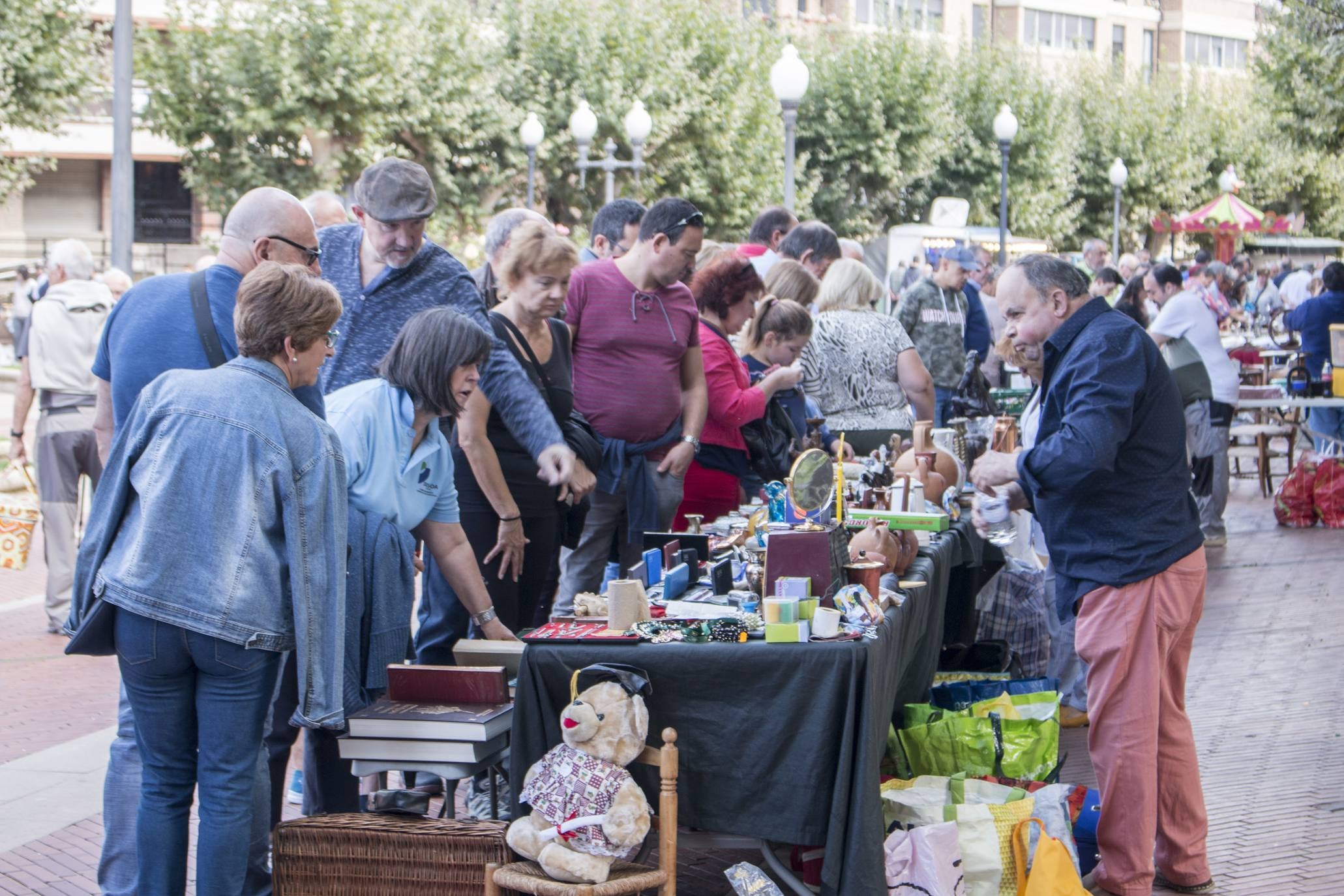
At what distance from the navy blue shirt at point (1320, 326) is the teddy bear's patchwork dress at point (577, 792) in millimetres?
9842

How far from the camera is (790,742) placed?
3453mm

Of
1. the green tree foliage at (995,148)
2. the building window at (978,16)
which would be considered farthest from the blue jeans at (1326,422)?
the building window at (978,16)

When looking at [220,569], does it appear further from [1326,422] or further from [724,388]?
[1326,422]

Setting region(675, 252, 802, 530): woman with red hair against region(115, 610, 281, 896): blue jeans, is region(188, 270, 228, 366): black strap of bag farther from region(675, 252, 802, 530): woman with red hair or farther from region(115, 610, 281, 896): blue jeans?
region(675, 252, 802, 530): woman with red hair

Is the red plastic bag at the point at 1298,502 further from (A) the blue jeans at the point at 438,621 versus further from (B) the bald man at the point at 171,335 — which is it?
(B) the bald man at the point at 171,335

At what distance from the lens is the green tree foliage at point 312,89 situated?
23656mm

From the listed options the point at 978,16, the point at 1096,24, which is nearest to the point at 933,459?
the point at 978,16

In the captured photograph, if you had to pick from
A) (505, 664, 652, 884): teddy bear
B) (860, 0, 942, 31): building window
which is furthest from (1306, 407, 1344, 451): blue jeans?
(860, 0, 942, 31): building window

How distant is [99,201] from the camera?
35.9 metres

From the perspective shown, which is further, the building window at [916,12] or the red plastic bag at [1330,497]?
the building window at [916,12]

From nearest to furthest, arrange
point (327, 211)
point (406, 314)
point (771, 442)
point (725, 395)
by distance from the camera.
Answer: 1. point (406, 314)
2. point (725, 395)
3. point (771, 442)
4. point (327, 211)

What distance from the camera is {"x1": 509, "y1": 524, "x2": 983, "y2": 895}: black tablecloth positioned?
11.1 ft

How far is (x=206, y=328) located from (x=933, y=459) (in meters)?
2.77

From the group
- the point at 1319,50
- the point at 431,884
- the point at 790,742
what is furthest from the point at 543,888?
the point at 1319,50
